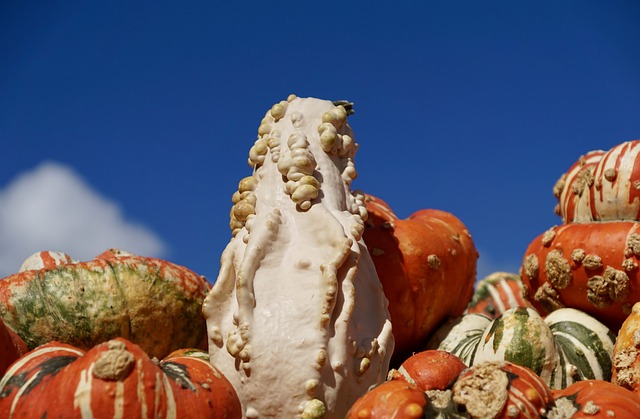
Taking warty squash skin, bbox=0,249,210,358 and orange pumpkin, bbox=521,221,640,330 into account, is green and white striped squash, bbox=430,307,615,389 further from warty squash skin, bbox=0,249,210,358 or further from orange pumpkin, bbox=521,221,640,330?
warty squash skin, bbox=0,249,210,358

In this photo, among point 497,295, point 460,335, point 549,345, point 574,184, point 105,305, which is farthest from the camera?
point 497,295

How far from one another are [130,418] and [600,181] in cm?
301

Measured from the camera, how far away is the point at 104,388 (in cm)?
229

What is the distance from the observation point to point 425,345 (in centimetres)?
428

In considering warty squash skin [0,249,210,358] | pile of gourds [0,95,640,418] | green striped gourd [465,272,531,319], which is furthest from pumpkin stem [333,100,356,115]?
green striped gourd [465,272,531,319]

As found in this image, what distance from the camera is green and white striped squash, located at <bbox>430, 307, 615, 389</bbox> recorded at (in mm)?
3535

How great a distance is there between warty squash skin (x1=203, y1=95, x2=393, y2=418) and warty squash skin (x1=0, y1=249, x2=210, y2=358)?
656mm

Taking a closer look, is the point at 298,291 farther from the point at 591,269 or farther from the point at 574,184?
the point at 574,184

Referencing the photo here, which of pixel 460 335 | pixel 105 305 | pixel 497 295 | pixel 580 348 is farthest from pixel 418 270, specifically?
pixel 497 295

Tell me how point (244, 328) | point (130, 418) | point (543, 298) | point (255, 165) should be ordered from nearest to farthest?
point (130, 418) < point (244, 328) < point (255, 165) < point (543, 298)

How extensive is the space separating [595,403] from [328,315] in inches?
39.0

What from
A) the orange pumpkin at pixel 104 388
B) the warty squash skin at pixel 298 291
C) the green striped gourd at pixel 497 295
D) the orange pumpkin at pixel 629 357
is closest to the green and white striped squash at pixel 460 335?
the orange pumpkin at pixel 629 357

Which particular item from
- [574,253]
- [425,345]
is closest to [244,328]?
[425,345]

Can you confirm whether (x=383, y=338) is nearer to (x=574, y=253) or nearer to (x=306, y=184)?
(x=306, y=184)
